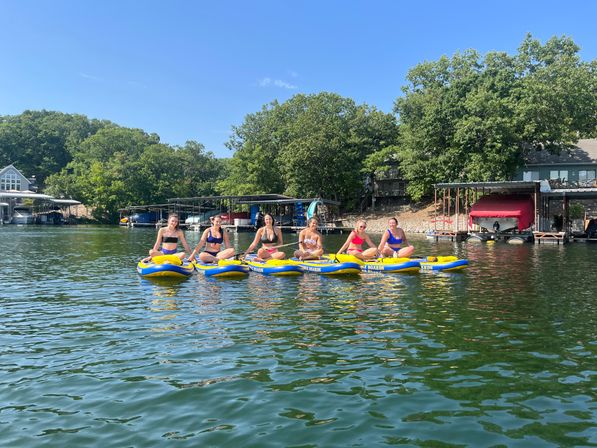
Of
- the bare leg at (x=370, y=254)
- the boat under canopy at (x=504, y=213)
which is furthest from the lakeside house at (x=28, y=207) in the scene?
the bare leg at (x=370, y=254)

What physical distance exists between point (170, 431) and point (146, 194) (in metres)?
83.9

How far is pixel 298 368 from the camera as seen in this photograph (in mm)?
7301

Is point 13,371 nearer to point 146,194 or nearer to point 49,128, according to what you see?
point 146,194

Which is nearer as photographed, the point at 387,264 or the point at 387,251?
the point at 387,264

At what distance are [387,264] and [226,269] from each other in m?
5.55

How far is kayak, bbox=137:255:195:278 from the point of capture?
15719 mm

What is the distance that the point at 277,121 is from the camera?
75.4 meters

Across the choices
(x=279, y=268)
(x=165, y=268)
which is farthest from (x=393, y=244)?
(x=165, y=268)

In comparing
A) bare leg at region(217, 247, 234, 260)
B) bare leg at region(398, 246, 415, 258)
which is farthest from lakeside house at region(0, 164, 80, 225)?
bare leg at region(398, 246, 415, 258)

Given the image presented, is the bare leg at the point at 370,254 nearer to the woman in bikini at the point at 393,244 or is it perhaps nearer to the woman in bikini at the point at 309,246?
the woman in bikini at the point at 393,244

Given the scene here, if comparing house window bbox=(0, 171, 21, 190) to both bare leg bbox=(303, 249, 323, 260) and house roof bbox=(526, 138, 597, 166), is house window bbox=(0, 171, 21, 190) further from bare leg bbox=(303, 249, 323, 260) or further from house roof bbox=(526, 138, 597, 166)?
bare leg bbox=(303, 249, 323, 260)

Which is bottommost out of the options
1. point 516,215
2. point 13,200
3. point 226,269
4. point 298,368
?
point 298,368

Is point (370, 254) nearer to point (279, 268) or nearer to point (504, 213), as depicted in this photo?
point (279, 268)

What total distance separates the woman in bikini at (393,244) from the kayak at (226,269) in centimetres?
511
